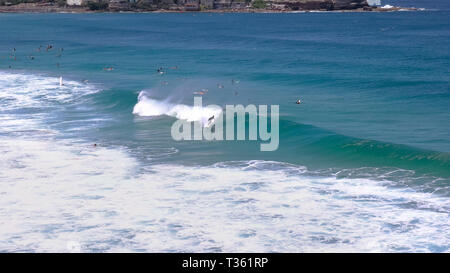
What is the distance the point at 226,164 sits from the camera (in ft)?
101

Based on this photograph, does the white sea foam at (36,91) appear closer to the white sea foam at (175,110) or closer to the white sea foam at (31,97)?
the white sea foam at (31,97)

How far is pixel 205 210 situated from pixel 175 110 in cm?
2162

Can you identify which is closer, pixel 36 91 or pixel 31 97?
pixel 31 97

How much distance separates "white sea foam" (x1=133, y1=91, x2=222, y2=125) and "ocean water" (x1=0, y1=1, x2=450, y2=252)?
208 millimetres

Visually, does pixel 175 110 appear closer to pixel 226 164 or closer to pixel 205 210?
pixel 226 164

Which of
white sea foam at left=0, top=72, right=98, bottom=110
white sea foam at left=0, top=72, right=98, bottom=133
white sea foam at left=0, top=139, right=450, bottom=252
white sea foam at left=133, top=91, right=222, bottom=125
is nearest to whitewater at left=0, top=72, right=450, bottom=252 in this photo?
white sea foam at left=0, top=139, right=450, bottom=252

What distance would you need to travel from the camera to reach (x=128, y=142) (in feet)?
116

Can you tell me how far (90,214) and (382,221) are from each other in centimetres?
1027

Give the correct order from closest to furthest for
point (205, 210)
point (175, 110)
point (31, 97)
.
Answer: point (205, 210) → point (175, 110) → point (31, 97)

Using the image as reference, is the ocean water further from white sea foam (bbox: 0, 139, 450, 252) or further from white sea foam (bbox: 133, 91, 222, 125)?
white sea foam (bbox: 133, 91, 222, 125)

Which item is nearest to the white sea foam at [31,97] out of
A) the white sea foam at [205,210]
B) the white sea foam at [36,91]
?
the white sea foam at [36,91]

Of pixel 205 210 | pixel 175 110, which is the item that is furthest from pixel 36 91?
pixel 205 210

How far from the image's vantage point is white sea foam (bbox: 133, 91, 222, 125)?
141ft
